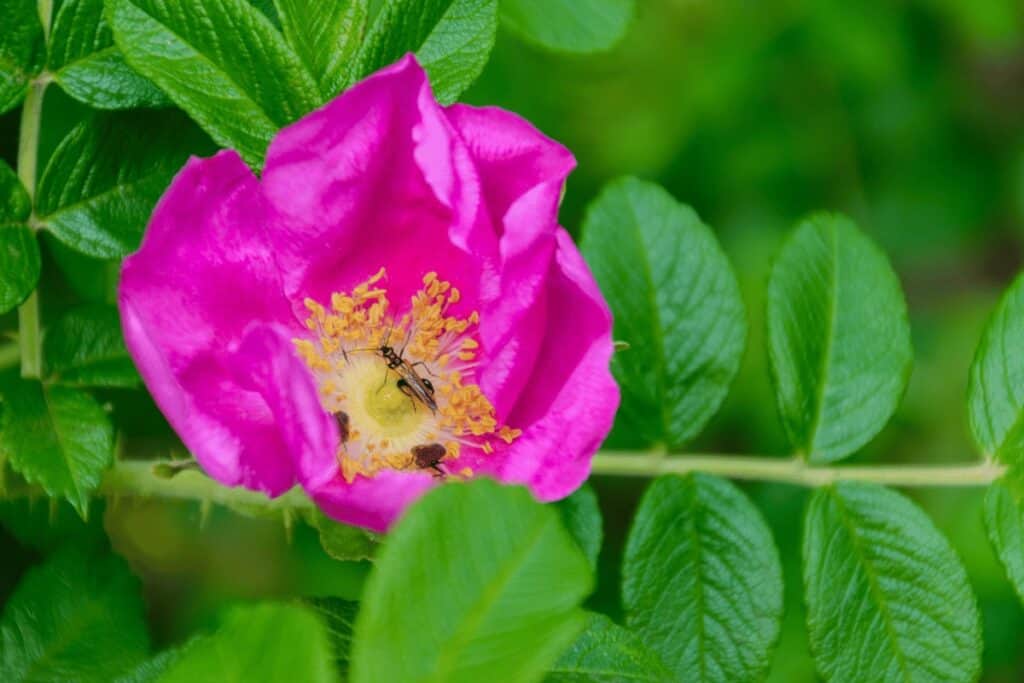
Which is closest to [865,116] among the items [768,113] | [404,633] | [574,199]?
[768,113]

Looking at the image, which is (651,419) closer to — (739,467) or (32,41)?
(739,467)

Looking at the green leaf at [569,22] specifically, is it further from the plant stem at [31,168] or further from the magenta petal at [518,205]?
the plant stem at [31,168]

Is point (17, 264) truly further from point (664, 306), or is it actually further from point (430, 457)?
point (664, 306)

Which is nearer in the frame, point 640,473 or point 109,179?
point 109,179

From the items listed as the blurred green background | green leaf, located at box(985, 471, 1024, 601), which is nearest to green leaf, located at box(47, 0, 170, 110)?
the blurred green background

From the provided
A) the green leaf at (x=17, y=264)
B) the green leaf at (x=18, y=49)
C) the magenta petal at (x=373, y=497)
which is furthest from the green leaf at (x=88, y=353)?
the magenta petal at (x=373, y=497)

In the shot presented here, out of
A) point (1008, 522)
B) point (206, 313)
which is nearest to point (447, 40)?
point (206, 313)
